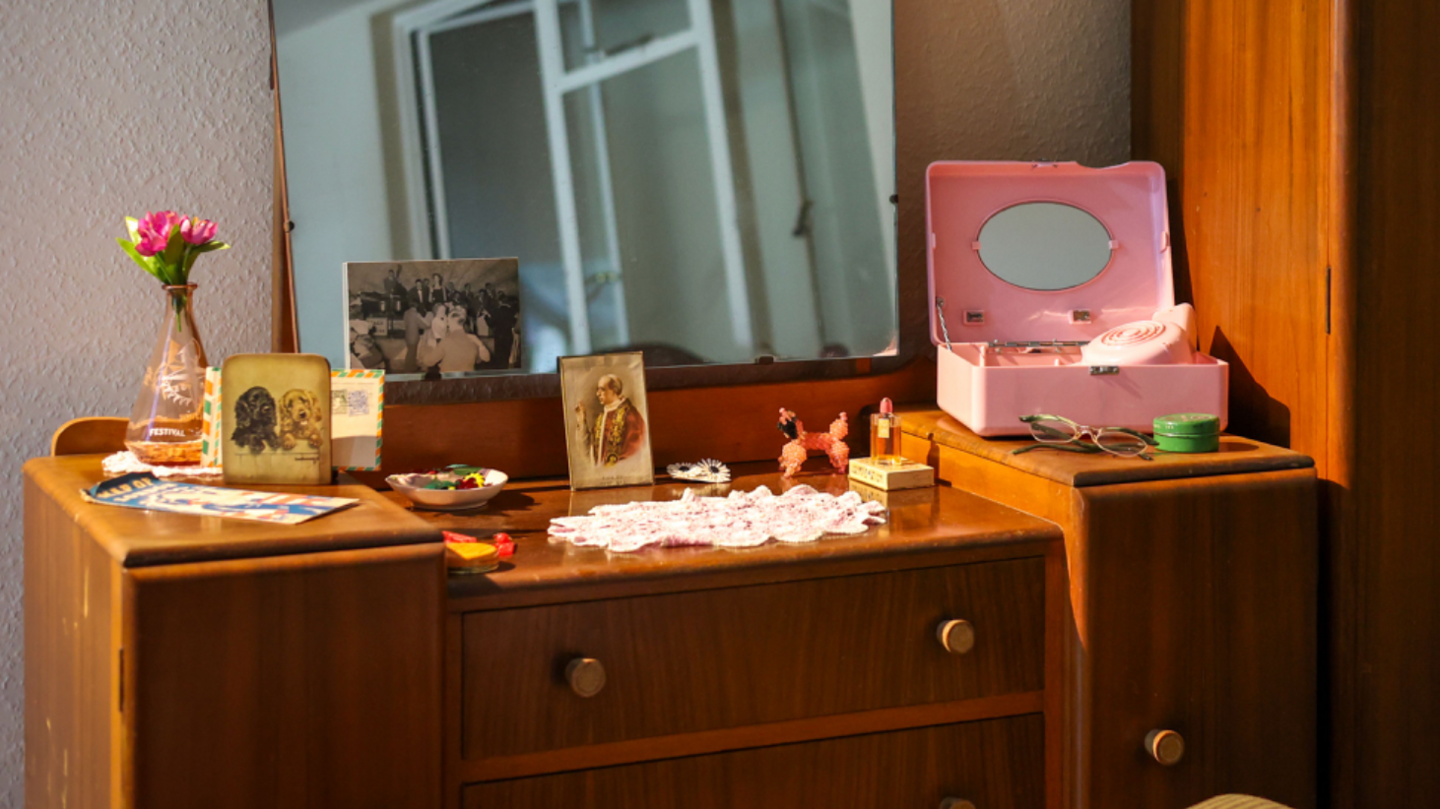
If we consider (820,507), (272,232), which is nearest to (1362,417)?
(820,507)

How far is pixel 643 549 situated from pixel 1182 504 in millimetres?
645

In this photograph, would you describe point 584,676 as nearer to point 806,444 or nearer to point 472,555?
point 472,555

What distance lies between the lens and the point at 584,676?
116 cm

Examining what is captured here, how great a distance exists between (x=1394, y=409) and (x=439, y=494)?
4.02 ft

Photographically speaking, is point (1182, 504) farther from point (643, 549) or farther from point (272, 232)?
point (272, 232)

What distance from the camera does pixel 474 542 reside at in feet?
4.03

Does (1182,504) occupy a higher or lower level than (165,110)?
lower

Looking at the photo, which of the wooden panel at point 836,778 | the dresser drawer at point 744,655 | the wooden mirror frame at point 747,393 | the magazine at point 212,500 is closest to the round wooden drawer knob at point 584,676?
the dresser drawer at point 744,655

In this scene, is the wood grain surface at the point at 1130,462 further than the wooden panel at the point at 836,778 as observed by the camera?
Yes

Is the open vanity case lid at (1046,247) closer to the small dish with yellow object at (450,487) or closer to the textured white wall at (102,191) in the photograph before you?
the small dish with yellow object at (450,487)

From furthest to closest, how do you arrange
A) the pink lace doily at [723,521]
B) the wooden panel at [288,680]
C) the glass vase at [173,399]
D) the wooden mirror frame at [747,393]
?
the wooden mirror frame at [747,393], the glass vase at [173,399], the pink lace doily at [723,521], the wooden panel at [288,680]

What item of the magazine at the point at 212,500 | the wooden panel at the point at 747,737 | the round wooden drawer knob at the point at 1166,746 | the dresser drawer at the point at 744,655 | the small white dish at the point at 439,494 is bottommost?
the round wooden drawer knob at the point at 1166,746

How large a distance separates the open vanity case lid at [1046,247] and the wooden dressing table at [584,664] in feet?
1.20

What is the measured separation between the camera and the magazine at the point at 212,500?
1118mm
